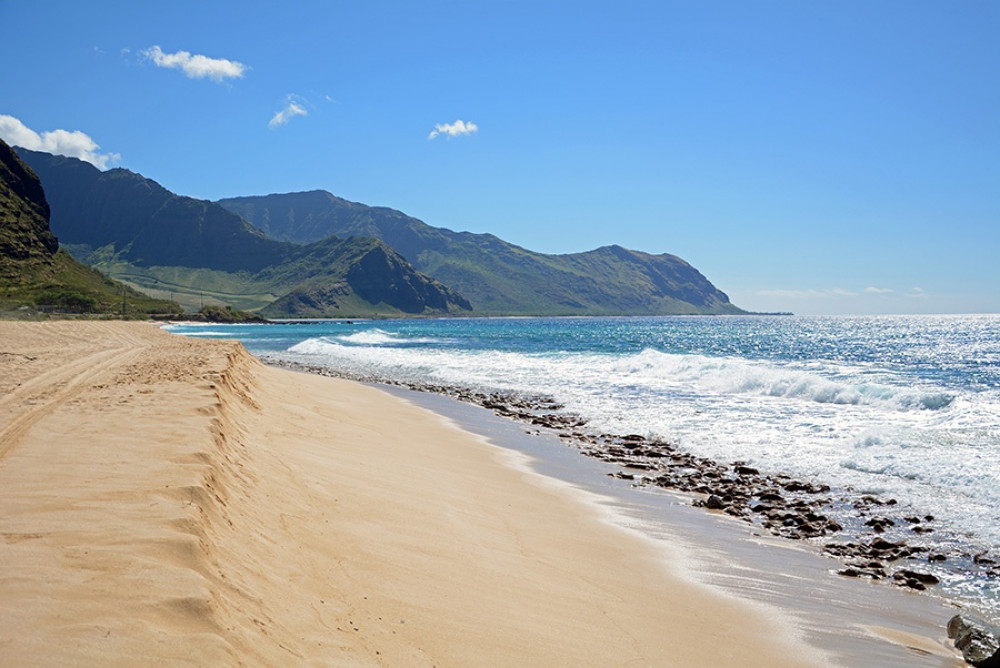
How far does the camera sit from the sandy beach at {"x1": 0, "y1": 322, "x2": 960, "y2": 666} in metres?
3.99

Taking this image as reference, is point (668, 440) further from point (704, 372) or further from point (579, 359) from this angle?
point (579, 359)

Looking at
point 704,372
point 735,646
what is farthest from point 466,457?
point 704,372

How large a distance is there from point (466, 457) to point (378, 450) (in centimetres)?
227

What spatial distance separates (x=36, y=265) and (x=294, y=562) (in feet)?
475

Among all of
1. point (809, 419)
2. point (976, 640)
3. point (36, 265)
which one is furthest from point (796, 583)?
point (36, 265)

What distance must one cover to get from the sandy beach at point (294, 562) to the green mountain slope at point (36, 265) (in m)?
95.9

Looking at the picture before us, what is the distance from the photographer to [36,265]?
12131 centimetres

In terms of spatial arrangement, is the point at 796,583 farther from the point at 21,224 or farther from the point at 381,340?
the point at 21,224

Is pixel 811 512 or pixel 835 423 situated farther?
pixel 835 423

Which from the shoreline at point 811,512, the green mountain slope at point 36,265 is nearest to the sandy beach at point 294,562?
the shoreline at point 811,512

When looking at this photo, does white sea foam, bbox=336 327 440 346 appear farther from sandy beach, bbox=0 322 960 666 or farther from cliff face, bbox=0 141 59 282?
cliff face, bbox=0 141 59 282

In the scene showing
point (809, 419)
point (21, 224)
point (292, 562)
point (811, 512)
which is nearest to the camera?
point (292, 562)

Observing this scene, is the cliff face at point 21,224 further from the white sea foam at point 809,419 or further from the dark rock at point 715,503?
the dark rock at point 715,503

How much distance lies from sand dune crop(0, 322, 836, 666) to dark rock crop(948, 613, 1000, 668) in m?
1.49
